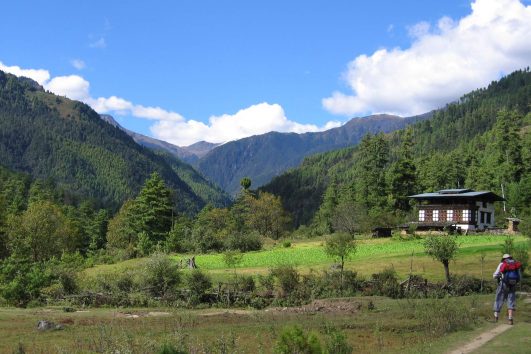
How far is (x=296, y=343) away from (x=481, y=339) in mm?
8169

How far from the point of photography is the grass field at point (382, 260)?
41.4m

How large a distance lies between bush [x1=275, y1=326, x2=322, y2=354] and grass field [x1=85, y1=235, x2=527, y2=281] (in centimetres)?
2643

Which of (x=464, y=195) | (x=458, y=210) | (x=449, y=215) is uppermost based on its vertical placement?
(x=464, y=195)

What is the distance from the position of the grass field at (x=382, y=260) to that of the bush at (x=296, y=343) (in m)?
26.4

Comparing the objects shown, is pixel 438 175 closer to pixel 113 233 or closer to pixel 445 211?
pixel 445 211

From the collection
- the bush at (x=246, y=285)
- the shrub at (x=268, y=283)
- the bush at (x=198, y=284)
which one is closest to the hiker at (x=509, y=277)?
the shrub at (x=268, y=283)

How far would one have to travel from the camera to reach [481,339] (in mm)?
17234

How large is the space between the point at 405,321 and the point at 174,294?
17636 millimetres

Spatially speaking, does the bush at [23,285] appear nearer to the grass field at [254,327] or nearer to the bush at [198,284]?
the grass field at [254,327]

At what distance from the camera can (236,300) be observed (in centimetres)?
3541

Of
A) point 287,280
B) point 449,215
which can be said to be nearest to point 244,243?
point 449,215

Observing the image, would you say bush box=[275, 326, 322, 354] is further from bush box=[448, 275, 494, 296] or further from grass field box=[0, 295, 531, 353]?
bush box=[448, 275, 494, 296]

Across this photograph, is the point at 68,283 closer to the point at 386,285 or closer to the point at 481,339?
the point at 386,285

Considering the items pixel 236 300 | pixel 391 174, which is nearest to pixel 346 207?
pixel 391 174
